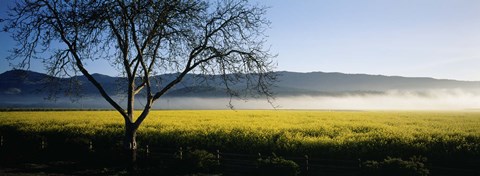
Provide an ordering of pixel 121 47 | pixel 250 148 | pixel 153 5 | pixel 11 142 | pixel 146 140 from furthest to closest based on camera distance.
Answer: pixel 11 142 → pixel 146 140 → pixel 250 148 → pixel 121 47 → pixel 153 5

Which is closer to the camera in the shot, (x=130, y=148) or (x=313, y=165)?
(x=313, y=165)

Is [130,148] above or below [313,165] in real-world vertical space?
above

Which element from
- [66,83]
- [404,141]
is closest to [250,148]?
[404,141]

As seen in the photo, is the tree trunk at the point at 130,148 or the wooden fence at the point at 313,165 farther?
the tree trunk at the point at 130,148

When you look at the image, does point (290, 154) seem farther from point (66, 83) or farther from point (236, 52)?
point (66, 83)

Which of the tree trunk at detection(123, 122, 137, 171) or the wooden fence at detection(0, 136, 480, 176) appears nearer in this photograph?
the wooden fence at detection(0, 136, 480, 176)

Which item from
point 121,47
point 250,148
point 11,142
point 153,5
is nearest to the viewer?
point 153,5

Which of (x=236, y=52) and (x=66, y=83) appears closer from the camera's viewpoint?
(x=236, y=52)

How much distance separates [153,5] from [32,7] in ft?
20.7

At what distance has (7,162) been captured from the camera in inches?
885

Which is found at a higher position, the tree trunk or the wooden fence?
the tree trunk

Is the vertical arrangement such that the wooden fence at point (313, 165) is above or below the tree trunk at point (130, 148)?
below

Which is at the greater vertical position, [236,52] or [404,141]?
[236,52]

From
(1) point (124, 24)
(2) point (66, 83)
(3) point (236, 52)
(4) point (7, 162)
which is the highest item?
(1) point (124, 24)
